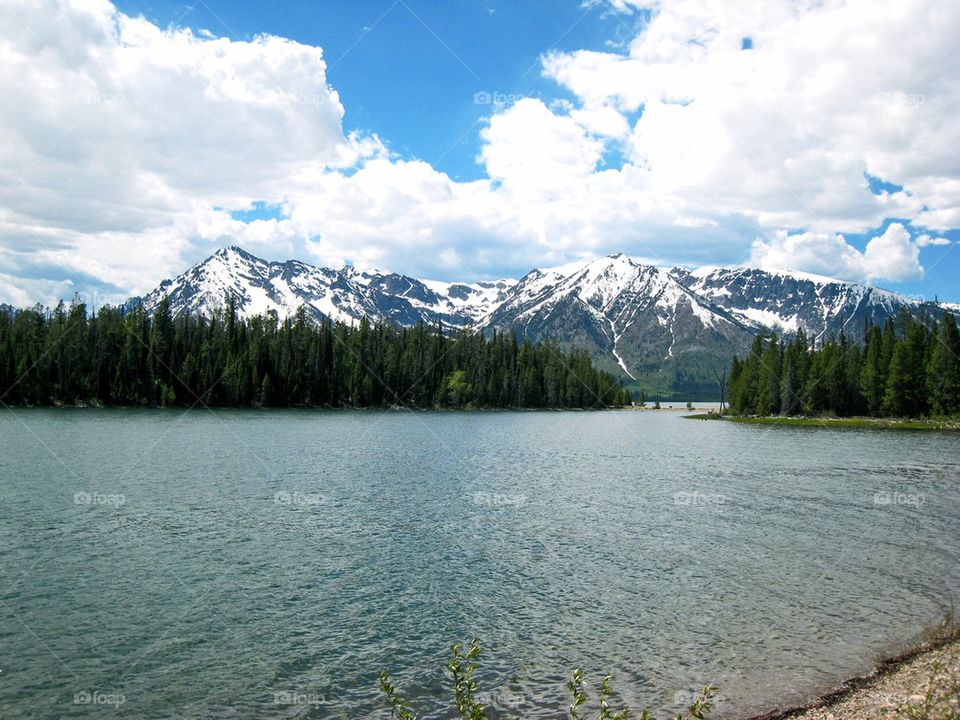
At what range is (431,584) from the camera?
2741cm

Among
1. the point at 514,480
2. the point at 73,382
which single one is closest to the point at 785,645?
the point at 514,480

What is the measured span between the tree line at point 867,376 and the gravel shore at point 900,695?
14068cm

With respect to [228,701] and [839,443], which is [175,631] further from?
[839,443]

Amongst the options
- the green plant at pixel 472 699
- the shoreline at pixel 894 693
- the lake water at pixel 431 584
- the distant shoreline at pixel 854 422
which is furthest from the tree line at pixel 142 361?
the shoreline at pixel 894 693

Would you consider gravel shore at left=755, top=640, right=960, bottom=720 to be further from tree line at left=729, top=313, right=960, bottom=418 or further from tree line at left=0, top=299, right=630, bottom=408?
tree line at left=0, top=299, right=630, bottom=408

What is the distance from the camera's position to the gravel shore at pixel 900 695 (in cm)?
1539

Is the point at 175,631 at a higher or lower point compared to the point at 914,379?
lower

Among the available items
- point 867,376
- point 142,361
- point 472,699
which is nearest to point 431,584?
point 472,699

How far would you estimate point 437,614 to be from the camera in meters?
24.0

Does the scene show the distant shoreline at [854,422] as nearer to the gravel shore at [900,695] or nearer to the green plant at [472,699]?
the gravel shore at [900,695]

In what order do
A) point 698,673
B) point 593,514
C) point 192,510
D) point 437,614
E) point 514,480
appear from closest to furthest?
1. point 698,673
2. point 437,614
3. point 192,510
4. point 593,514
5. point 514,480

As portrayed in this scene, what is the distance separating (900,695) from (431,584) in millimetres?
16565

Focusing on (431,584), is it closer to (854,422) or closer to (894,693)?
(894,693)

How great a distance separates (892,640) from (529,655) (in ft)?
40.4
